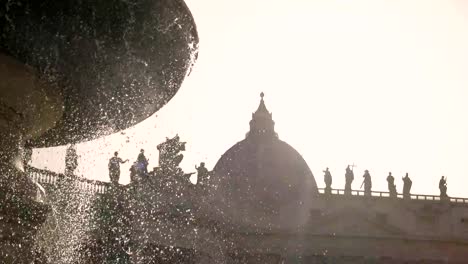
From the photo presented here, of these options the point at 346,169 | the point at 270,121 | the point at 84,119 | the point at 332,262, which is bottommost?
the point at 332,262

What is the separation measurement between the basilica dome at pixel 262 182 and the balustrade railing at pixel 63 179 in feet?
54.3

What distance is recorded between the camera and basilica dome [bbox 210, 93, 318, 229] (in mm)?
43188

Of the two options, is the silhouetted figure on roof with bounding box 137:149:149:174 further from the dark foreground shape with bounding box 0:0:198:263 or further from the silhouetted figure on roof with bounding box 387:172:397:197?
the silhouetted figure on roof with bounding box 387:172:397:197

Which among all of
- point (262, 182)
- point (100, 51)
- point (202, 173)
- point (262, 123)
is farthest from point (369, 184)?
point (100, 51)

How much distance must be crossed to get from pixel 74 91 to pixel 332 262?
1440 inches

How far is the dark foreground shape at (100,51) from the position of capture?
5777 millimetres

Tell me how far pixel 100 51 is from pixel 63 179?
6851 millimetres

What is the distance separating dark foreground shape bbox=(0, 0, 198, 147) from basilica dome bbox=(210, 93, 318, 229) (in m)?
30.8

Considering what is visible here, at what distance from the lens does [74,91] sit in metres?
6.57

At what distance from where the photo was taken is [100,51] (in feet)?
20.4

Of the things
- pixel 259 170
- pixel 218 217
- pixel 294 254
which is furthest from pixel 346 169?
pixel 218 217

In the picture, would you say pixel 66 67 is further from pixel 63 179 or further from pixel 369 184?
pixel 369 184

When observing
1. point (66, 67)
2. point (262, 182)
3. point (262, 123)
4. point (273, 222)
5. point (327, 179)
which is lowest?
point (273, 222)

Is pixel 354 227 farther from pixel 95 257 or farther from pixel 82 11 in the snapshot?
pixel 82 11
